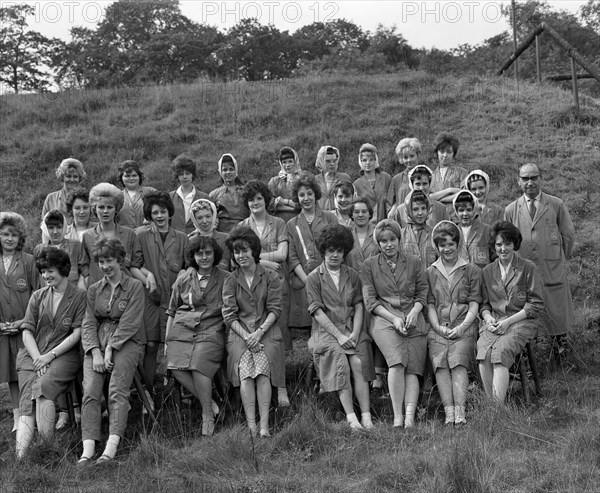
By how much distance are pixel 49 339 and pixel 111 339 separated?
0.64 meters

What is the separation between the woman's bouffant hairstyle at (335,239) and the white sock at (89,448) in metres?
2.55

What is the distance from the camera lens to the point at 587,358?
7176mm

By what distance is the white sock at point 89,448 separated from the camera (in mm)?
5832

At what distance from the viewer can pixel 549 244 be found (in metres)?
7.26

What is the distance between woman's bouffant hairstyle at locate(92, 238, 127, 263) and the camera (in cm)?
641

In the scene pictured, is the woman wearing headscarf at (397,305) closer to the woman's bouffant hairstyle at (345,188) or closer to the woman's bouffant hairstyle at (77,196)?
the woman's bouffant hairstyle at (345,188)

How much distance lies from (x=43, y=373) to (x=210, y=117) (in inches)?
395

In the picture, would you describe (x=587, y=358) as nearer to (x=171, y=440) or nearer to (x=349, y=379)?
(x=349, y=379)

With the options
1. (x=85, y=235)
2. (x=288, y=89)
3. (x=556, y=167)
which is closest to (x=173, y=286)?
(x=85, y=235)

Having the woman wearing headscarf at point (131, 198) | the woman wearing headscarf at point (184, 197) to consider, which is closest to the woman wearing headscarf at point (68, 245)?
the woman wearing headscarf at point (131, 198)

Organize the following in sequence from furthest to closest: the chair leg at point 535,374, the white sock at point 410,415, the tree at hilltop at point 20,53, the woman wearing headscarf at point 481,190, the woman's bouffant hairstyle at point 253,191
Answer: the tree at hilltop at point 20,53
the woman's bouffant hairstyle at point 253,191
the woman wearing headscarf at point 481,190
the chair leg at point 535,374
the white sock at point 410,415

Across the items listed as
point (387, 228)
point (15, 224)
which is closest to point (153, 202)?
point (15, 224)

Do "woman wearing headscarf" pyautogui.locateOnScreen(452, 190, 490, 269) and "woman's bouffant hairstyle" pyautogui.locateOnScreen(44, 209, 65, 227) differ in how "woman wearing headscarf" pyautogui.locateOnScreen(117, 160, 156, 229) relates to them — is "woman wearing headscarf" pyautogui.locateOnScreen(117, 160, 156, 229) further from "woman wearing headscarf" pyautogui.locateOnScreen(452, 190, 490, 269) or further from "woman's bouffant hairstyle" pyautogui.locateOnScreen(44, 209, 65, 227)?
"woman wearing headscarf" pyautogui.locateOnScreen(452, 190, 490, 269)

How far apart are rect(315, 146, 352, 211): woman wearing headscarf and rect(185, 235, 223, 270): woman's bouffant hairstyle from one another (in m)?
1.64
